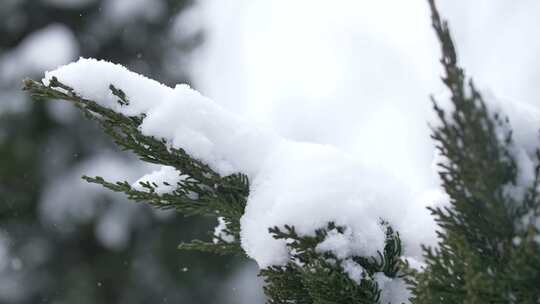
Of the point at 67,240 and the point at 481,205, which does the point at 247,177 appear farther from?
the point at 67,240

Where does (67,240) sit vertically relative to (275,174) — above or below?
above

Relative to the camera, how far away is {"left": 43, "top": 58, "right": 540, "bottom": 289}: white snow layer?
1039mm

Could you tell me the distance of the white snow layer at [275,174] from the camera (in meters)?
1.04

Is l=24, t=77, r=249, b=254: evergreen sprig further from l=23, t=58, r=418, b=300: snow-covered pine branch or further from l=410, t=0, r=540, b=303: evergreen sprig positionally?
l=410, t=0, r=540, b=303: evergreen sprig

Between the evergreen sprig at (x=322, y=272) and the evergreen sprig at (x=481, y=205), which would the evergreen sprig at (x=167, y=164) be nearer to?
the evergreen sprig at (x=322, y=272)

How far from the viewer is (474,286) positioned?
74cm

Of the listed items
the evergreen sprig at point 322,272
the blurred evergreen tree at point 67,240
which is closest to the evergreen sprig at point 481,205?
the evergreen sprig at point 322,272

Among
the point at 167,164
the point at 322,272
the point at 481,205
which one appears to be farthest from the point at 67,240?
the point at 481,205

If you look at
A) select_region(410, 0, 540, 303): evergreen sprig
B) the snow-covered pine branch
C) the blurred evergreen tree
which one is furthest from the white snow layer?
the blurred evergreen tree

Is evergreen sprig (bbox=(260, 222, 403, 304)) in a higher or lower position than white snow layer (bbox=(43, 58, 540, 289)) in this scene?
lower

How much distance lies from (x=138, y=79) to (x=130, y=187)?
21 centimetres

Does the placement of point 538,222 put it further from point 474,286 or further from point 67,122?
Result: point 67,122

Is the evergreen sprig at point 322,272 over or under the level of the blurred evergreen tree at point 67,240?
under

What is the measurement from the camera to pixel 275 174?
1.11 meters
